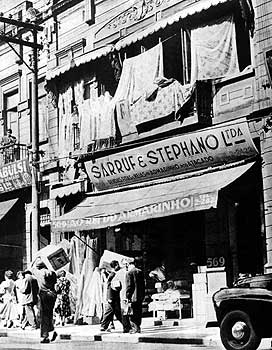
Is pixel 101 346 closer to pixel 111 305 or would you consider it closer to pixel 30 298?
pixel 111 305

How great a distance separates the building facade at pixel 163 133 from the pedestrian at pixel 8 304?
2.16 meters

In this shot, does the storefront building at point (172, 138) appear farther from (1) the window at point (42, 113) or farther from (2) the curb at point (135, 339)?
(2) the curb at point (135, 339)

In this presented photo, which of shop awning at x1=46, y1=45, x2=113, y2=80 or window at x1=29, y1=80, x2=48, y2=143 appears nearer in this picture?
shop awning at x1=46, y1=45, x2=113, y2=80

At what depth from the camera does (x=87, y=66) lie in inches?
834

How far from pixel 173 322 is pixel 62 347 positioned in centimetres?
423

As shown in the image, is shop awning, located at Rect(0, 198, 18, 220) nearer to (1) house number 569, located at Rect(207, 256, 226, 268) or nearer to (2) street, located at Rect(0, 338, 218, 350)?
(1) house number 569, located at Rect(207, 256, 226, 268)

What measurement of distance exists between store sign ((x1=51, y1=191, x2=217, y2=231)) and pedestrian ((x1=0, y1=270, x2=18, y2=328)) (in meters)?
2.41

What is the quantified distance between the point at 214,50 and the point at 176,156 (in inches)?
112

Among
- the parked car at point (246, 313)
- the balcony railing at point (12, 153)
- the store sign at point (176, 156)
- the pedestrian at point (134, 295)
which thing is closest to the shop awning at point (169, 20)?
the store sign at point (176, 156)

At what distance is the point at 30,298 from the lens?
1764cm

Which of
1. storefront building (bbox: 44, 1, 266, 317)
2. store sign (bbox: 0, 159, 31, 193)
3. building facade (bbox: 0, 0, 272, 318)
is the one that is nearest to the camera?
building facade (bbox: 0, 0, 272, 318)

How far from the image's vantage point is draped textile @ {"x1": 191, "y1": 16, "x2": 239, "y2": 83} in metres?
→ 17.1

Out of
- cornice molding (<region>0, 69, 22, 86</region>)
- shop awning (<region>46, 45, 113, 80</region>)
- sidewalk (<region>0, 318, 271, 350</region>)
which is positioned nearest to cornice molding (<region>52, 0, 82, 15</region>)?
shop awning (<region>46, 45, 113, 80</region>)

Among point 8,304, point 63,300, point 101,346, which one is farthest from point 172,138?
point 8,304
